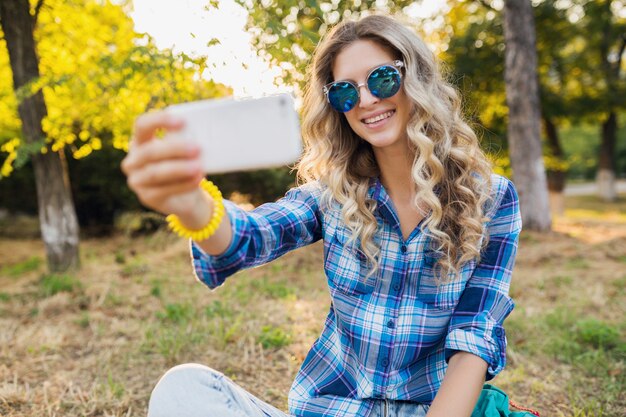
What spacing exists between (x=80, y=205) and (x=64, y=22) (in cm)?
344

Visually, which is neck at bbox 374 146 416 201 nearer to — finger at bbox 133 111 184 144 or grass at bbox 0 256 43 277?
finger at bbox 133 111 184 144

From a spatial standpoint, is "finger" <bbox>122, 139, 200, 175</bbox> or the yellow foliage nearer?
"finger" <bbox>122, 139, 200, 175</bbox>

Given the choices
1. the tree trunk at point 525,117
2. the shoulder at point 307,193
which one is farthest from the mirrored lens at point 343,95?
the tree trunk at point 525,117

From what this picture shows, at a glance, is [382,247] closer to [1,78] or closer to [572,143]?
[1,78]

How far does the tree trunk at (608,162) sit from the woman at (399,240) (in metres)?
16.6

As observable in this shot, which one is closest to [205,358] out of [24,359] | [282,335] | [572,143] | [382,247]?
[282,335]

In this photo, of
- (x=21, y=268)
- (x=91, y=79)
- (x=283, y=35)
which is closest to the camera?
(x=283, y=35)

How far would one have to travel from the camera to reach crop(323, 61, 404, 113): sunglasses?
4.99 feet

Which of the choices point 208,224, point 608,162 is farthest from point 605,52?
point 208,224

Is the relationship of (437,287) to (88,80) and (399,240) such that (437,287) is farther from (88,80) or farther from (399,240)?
(88,80)

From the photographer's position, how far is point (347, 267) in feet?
5.30

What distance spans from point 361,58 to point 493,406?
43.3 inches

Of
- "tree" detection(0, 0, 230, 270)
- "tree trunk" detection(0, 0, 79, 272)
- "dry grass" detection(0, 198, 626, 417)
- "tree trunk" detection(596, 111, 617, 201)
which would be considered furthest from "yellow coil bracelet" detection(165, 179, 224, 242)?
"tree trunk" detection(596, 111, 617, 201)

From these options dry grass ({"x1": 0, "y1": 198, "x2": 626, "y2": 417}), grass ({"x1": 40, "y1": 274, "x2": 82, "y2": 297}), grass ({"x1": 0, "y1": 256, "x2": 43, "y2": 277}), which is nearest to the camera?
dry grass ({"x1": 0, "y1": 198, "x2": 626, "y2": 417})
